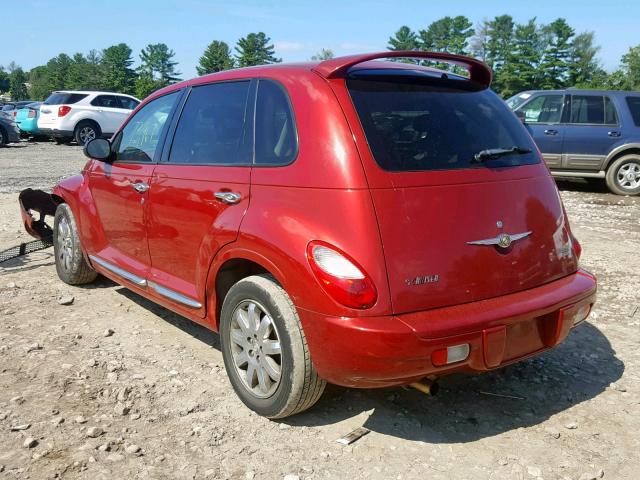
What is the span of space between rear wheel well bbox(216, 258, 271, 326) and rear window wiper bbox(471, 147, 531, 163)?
4.04 ft

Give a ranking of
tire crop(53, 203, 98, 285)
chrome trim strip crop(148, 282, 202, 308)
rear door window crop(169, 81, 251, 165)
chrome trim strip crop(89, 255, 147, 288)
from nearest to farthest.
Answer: rear door window crop(169, 81, 251, 165) → chrome trim strip crop(148, 282, 202, 308) → chrome trim strip crop(89, 255, 147, 288) → tire crop(53, 203, 98, 285)

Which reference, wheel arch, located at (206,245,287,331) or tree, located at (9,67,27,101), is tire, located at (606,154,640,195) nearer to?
wheel arch, located at (206,245,287,331)

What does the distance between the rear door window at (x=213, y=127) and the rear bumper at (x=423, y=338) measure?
3.67 ft

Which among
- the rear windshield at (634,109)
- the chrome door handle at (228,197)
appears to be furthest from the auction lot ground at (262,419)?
the rear windshield at (634,109)

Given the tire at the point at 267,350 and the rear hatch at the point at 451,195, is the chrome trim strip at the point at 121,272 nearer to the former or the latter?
the tire at the point at 267,350

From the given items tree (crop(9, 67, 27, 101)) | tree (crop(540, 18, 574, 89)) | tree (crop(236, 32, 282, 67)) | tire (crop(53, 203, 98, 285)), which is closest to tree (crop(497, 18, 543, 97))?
tree (crop(540, 18, 574, 89))

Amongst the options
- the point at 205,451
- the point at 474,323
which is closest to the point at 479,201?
the point at 474,323

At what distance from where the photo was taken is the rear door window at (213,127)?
131 inches

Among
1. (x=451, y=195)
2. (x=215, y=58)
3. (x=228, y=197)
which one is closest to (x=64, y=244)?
(x=228, y=197)

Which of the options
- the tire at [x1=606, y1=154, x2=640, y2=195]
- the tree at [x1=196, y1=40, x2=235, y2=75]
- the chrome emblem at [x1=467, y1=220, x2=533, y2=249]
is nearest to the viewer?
the chrome emblem at [x1=467, y1=220, x2=533, y2=249]

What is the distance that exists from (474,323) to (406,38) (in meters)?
107

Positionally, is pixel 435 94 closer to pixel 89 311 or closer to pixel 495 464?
pixel 495 464

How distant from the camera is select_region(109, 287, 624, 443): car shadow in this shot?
304 cm

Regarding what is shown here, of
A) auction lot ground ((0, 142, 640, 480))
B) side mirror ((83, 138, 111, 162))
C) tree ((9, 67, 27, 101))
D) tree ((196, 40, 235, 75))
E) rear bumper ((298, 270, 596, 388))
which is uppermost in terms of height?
tree ((196, 40, 235, 75))
